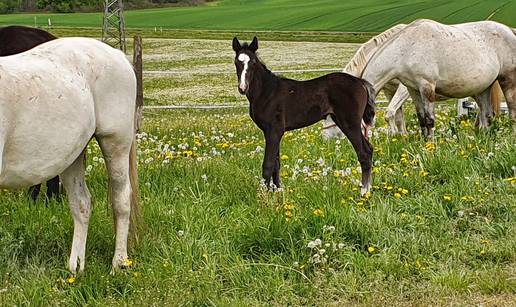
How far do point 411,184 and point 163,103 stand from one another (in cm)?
1794

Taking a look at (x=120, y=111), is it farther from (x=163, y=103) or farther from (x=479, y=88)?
(x=163, y=103)

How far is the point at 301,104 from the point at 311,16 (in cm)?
6470

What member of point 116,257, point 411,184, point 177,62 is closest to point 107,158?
point 116,257

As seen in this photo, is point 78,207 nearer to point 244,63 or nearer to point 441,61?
point 244,63

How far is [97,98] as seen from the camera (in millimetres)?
5375

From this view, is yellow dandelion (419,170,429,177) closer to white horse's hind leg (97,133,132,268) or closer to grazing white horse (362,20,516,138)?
grazing white horse (362,20,516,138)

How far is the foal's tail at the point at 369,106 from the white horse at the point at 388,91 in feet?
7.21

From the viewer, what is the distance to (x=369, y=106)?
7.89 m

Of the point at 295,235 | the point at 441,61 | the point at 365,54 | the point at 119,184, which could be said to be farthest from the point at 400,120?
the point at 119,184

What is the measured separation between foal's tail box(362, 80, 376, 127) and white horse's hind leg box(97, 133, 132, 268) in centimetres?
306

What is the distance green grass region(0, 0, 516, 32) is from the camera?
59250 millimetres

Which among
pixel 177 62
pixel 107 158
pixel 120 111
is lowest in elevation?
pixel 177 62

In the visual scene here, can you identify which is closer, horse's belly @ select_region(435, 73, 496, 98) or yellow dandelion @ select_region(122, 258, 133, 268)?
yellow dandelion @ select_region(122, 258, 133, 268)

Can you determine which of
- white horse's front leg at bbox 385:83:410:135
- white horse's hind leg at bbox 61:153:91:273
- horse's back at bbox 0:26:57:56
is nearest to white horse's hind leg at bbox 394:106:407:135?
white horse's front leg at bbox 385:83:410:135
